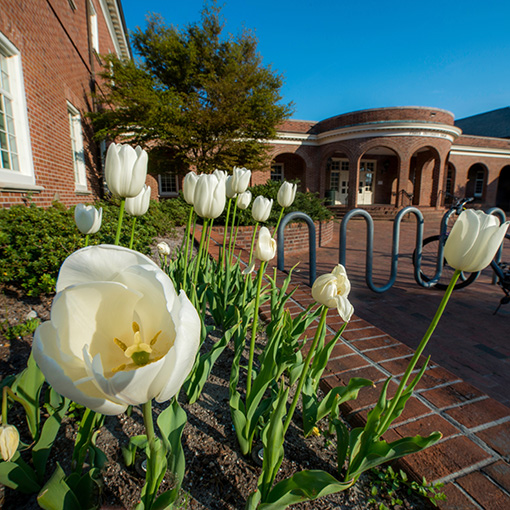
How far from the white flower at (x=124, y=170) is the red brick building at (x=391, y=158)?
→ 17555 mm

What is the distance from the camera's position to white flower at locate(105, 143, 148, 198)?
1.02 m

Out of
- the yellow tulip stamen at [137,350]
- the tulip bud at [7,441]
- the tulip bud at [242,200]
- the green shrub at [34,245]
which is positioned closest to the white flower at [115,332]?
the yellow tulip stamen at [137,350]

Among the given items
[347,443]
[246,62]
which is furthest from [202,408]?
[246,62]

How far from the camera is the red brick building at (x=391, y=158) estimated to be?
1698 centimetres

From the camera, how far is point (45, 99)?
21.3 feet

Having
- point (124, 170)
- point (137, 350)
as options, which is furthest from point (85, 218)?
point (137, 350)

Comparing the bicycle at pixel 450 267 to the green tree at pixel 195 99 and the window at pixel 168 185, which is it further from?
the window at pixel 168 185

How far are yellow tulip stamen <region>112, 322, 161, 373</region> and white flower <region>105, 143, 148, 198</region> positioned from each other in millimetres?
548

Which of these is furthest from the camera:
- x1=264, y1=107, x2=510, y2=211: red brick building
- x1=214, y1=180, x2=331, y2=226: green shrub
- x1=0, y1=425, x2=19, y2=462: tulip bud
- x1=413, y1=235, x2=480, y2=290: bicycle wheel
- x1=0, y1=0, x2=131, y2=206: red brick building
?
x1=264, y1=107, x2=510, y2=211: red brick building

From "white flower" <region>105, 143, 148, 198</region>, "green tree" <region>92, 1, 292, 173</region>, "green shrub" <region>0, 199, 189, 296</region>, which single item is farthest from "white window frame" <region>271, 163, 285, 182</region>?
"white flower" <region>105, 143, 148, 198</region>

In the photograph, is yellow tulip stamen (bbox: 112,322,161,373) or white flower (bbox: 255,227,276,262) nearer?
yellow tulip stamen (bbox: 112,322,161,373)

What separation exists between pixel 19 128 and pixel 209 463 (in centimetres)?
666

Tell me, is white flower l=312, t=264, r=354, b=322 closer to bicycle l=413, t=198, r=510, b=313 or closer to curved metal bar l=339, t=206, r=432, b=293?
curved metal bar l=339, t=206, r=432, b=293

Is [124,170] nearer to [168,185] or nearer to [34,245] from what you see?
[34,245]
